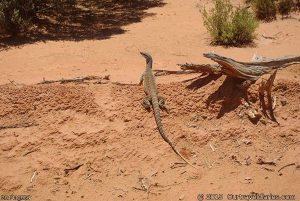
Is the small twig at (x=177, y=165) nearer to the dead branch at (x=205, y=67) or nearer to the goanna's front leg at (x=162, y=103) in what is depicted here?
the goanna's front leg at (x=162, y=103)

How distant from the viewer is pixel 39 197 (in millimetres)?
4820

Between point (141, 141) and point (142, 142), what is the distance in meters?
0.02

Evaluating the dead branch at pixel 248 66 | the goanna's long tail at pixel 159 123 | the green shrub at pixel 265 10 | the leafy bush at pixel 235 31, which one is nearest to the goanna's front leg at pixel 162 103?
the goanna's long tail at pixel 159 123

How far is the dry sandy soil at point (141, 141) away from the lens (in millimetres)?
4879

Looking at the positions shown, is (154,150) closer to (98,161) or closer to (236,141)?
(98,161)

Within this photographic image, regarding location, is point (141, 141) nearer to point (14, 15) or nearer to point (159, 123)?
point (159, 123)

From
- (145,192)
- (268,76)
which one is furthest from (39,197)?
(268,76)

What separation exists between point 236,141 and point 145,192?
148 centimetres

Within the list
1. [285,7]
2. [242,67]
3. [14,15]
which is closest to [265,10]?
[285,7]

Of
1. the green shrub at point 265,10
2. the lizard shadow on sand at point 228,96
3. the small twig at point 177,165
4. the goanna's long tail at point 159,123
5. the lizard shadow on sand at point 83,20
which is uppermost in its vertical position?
the green shrub at point 265,10

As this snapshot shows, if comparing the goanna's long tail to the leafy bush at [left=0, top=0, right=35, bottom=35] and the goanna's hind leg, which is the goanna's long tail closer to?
the goanna's hind leg

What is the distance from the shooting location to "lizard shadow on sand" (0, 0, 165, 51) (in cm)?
1009

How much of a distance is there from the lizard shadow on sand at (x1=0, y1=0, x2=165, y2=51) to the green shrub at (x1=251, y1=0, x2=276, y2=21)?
3403mm

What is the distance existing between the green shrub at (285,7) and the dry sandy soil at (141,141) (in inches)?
233
